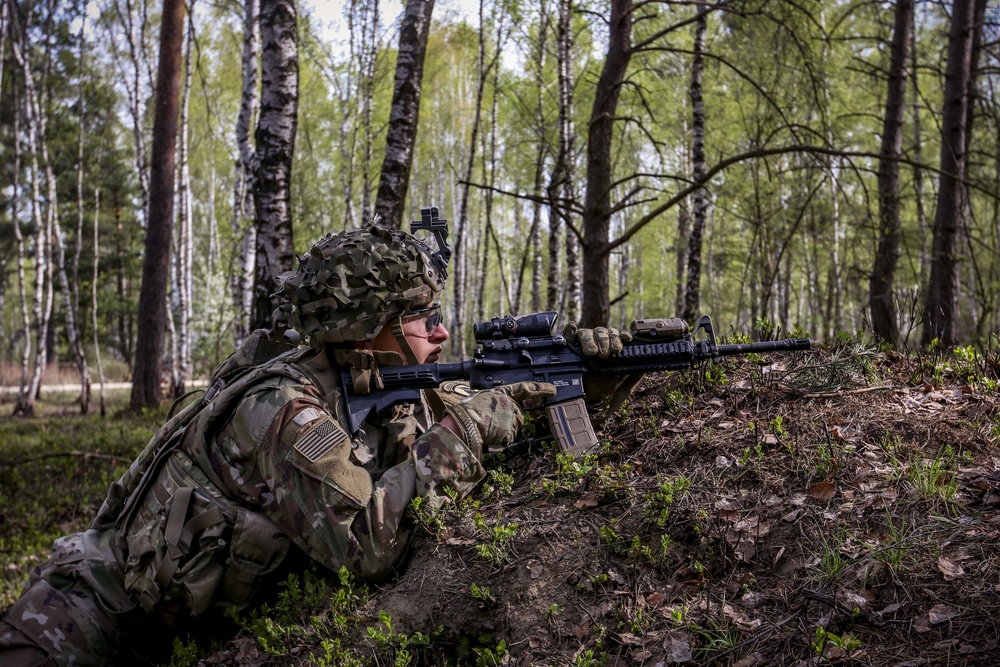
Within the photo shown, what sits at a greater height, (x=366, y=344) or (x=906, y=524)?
(x=366, y=344)

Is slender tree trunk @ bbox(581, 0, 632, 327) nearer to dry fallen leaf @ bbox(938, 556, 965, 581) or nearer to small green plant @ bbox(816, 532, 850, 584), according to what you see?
small green plant @ bbox(816, 532, 850, 584)

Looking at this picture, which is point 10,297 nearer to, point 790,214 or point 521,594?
point 790,214

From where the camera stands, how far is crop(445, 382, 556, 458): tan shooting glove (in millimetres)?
3384

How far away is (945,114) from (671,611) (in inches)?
392

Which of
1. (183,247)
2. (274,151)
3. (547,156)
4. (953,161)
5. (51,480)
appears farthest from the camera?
(547,156)

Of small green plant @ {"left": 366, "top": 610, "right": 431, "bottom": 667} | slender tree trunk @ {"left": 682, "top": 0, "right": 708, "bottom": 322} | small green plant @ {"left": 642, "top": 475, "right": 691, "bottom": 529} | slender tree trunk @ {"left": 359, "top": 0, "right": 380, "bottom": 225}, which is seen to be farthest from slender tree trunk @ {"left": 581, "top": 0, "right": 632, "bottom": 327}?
slender tree trunk @ {"left": 359, "top": 0, "right": 380, "bottom": 225}

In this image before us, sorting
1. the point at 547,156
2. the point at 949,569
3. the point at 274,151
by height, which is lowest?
the point at 949,569

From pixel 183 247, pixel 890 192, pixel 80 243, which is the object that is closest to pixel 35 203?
pixel 80 243

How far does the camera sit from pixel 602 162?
6.03 meters

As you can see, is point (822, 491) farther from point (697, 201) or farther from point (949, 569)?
point (697, 201)

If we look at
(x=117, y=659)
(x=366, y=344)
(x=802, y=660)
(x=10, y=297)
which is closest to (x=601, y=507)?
(x=802, y=660)

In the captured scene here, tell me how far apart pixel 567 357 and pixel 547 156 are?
1760 centimetres

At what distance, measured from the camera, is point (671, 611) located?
255cm

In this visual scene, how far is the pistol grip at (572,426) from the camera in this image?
3.66 metres
